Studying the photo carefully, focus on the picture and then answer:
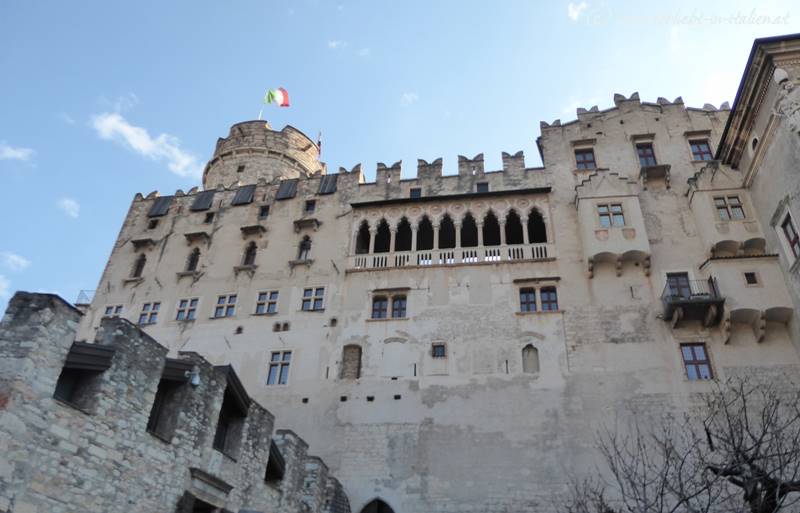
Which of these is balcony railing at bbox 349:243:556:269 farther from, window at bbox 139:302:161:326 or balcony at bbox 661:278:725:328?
window at bbox 139:302:161:326

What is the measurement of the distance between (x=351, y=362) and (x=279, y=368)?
303 cm

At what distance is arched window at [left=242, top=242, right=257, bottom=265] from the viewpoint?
30877mm

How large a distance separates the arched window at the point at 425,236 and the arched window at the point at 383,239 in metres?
1.51

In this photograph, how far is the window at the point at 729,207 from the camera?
27236mm

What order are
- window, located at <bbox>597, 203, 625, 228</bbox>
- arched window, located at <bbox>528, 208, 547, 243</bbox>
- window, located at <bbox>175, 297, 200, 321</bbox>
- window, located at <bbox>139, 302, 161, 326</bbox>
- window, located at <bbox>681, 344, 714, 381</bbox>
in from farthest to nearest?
arched window, located at <bbox>528, 208, 547, 243</bbox> < window, located at <bbox>139, 302, 161, 326</bbox> < window, located at <bbox>175, 297, 200, 321</bbox> < window, located at <bbox>597, 203, 625, 228</bbox> < window, located at <bbox>681, 344, 714, 381</bbox>

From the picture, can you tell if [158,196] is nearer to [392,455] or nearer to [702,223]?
[392,455]

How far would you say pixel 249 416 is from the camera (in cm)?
1677

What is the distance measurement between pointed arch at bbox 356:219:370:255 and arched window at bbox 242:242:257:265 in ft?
16.7

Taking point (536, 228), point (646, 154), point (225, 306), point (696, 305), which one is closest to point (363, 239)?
point (225, 306)

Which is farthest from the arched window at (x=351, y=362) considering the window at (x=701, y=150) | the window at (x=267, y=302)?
the window at (x=701, y=150)

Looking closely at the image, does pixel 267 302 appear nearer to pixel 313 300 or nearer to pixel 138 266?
pixel 313 300

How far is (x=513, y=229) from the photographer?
30.7 m

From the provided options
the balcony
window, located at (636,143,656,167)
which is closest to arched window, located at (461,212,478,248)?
window, located at (636,143,656,167)

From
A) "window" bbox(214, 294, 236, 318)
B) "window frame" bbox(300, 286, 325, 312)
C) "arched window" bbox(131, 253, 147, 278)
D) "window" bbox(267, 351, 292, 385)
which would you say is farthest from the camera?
"arched window" bbox(131, 253, 147, 278)
